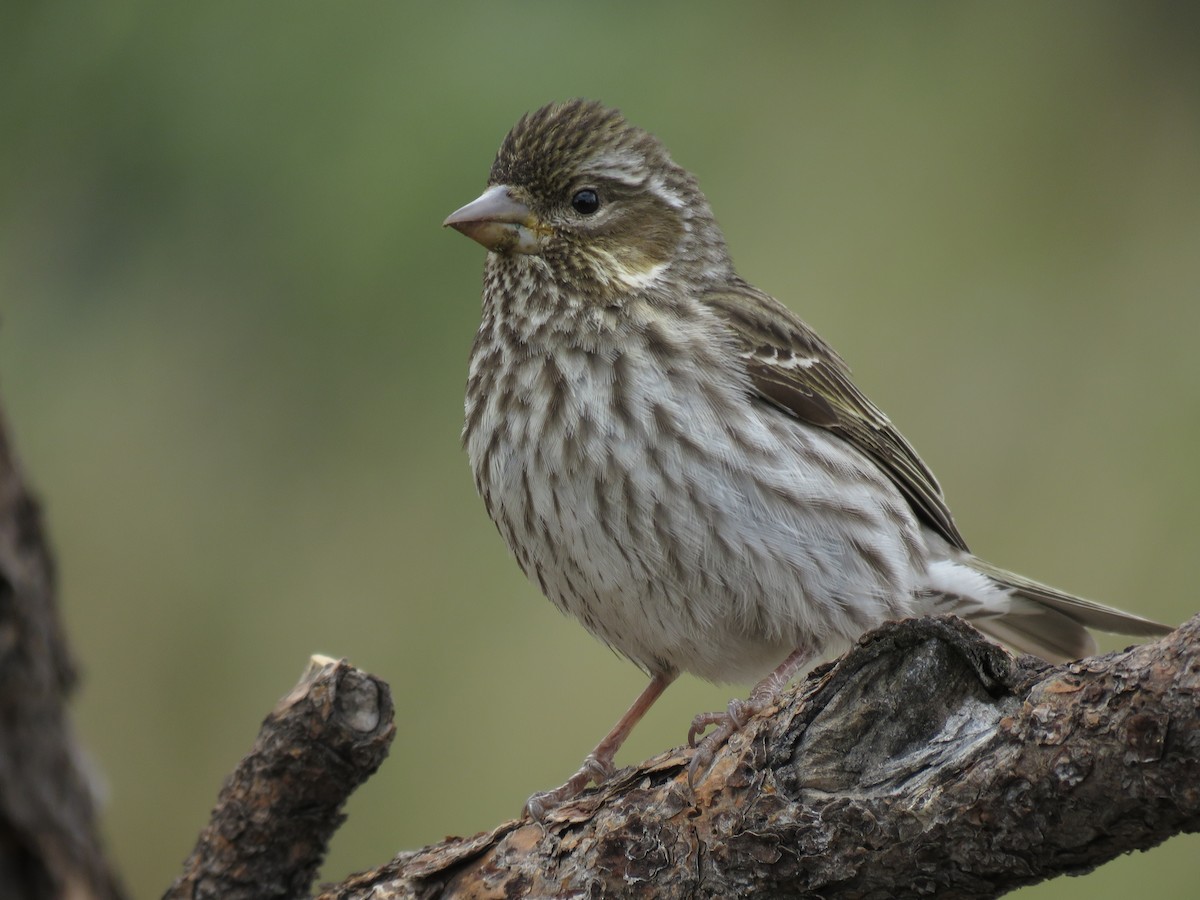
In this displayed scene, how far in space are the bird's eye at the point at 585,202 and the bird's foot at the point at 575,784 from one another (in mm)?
1835

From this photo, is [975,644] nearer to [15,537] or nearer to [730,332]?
Answer: [730,332]

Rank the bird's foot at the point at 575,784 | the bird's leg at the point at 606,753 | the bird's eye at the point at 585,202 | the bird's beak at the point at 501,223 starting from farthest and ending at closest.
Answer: the bird's eye at the point at 585,202 < the bird's beak at the point at 501,223 < the bird's leg at the point at 606,753 < the bird's foot at the point at 575,784

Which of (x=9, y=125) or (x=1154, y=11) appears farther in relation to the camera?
(x=1154, y=11)

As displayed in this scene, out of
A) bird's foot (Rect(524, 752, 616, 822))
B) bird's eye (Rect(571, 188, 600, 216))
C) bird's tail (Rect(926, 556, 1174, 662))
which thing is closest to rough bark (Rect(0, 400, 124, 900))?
bird's foot (Rect(524, 752, 616, 822))

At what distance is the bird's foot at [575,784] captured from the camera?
3.90 m

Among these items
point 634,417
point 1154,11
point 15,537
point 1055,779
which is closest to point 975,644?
point 1055,779

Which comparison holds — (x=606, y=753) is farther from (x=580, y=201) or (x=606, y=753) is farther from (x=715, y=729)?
(x=580, y=201)

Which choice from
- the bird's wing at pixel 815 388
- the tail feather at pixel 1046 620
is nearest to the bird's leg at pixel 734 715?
the bird's wing at pixel 815 388

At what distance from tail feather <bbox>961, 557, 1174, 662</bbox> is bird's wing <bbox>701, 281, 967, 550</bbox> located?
0.30 meters

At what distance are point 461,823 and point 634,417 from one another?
212cm

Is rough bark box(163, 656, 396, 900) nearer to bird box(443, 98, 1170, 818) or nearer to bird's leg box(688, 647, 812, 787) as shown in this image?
bird box(443, 98, 1170, 818)

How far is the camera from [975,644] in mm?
2879

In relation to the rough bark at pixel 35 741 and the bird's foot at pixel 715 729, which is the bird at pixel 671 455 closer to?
the bird's foot at pixel 715 729

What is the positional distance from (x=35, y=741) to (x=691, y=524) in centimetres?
191
